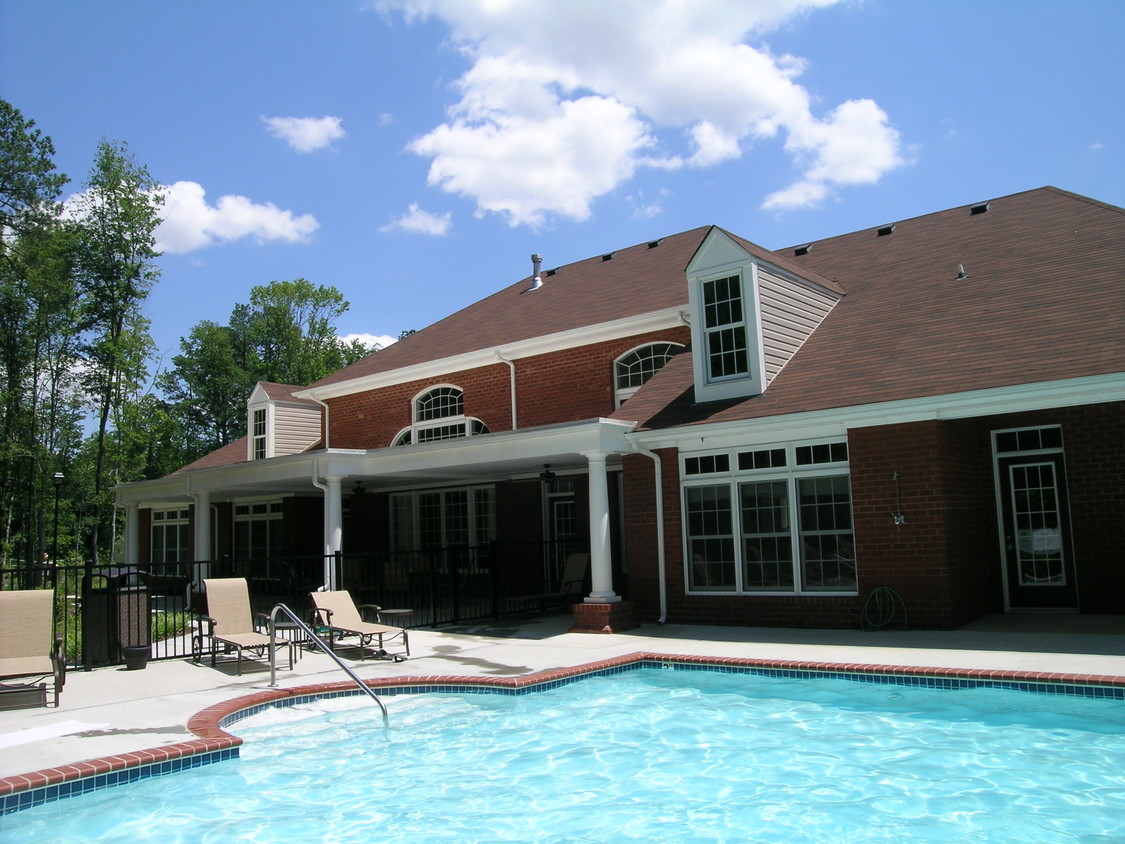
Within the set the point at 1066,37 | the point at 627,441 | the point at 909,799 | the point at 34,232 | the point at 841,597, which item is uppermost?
the point at 34,232

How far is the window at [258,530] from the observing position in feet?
81.6

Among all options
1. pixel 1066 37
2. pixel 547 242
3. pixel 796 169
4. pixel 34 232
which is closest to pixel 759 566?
pixel 796 169

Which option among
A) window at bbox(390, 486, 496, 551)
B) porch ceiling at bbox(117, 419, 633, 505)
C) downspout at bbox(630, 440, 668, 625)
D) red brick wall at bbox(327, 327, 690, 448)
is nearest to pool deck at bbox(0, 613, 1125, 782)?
downspout at bbox(630, 440, 668, 625)

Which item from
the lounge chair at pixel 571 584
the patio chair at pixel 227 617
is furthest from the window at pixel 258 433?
the patio chair at pixel 227 617

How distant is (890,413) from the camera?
11031 mm

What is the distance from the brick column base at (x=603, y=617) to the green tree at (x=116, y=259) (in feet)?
88.6

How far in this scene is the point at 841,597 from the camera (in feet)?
39.0

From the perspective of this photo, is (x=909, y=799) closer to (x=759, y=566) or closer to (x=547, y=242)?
(x=759, y=566)

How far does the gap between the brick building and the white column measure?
37 millimetres

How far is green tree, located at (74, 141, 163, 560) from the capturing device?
111 ft

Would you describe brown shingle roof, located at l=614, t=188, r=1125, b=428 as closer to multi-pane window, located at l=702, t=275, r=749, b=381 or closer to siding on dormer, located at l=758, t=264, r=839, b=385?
siding on dormer, located at l=758, t=264, r=839, b=385

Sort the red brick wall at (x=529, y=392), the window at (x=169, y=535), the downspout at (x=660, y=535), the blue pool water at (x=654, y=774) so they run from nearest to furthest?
the blue pool water at (x=654, y=774) → the downspout at (x=660, y=535) → the red brick wall at (x=529, y=392) → the window at (x=169, y=535)

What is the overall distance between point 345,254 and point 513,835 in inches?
954

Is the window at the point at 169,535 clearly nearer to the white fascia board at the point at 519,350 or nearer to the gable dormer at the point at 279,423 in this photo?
the gable dormer at the point at 279,423
